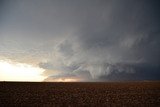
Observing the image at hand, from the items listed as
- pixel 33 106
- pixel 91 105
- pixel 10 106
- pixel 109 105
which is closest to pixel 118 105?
pixel 109 105

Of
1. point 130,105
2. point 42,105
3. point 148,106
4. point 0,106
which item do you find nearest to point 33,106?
point 42,105

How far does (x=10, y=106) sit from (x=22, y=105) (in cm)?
113

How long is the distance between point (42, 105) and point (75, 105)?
3.16m

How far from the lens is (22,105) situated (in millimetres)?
20938

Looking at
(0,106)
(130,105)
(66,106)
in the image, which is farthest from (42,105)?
(130,105)

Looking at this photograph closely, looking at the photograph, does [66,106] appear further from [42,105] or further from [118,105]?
[118,105]

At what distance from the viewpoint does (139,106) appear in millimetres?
20672

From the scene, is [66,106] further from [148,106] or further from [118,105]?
[148,106]

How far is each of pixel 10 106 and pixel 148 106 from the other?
42.3 feet

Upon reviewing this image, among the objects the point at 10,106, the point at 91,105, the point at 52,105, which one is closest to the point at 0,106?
the point at 10,106

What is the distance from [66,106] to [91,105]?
97.0 inches

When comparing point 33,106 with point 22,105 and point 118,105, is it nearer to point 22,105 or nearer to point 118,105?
point 22,105

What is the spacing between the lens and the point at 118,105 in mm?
21047

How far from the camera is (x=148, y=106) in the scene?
67.6 ft
